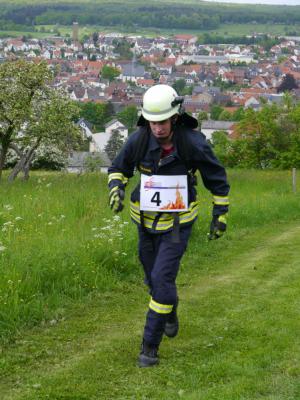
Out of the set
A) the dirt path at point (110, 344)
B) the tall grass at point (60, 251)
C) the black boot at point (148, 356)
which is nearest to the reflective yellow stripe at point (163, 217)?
the black boot at point (148, 356)

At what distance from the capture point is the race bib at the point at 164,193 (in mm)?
6180

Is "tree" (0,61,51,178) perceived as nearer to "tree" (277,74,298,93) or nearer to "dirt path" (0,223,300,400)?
"dirt path" (0,223,300,400)

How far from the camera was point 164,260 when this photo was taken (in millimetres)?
6148

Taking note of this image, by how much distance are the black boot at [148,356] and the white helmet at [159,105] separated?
1.69 metres

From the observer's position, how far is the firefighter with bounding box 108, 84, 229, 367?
6.12 metres

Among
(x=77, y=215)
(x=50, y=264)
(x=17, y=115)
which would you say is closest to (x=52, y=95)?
(x=17, y=115)

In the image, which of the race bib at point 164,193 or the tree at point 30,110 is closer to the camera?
the race bib at point 164,193

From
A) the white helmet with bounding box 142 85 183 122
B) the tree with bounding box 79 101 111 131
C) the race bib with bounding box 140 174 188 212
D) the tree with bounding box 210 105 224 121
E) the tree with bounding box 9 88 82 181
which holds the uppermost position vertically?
the white helmet with bounding box 142 85 183 122

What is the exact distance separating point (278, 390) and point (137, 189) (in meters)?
1.89

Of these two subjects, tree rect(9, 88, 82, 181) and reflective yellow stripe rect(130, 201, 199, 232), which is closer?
reflective yellow stripe rect(130, 201, 199, 232)

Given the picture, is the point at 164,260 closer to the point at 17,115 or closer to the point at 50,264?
the point at 50,264

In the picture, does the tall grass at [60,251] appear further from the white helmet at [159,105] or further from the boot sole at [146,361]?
the white helmet at [159,105]

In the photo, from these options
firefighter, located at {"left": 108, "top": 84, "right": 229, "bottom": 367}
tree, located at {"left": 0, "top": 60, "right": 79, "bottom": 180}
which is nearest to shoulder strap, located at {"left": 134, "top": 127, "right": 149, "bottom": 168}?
firefighter, located at {"left": 108, "top": 84, "right": 229, "bottom": 367}

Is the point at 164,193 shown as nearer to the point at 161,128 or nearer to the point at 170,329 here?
the point at 161,128
